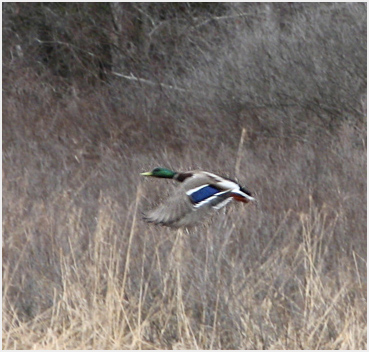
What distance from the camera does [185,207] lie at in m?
4.00

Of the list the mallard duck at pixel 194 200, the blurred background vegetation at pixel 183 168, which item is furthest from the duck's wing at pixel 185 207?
the blurred background vegetation at pixel 183 168

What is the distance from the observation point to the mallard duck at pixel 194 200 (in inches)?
156

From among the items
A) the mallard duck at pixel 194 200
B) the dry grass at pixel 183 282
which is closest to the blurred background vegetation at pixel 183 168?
the dry grass at pixel 183 282

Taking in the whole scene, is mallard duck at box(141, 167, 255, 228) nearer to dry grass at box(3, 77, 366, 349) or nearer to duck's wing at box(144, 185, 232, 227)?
duck's wing at box(144, 185, 232, 227)

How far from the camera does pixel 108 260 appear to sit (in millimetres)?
4629

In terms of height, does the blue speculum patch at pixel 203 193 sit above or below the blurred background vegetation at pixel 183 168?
above

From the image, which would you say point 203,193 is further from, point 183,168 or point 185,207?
point 183,168

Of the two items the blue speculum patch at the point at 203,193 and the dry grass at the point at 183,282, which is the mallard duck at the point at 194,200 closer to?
the blue speculum patch at the point at 203,193

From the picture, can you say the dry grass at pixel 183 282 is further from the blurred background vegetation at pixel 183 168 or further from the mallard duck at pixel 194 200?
the mallard duck at pixel 194 200

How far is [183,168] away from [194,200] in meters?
3.29

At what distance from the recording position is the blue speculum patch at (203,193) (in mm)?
4035

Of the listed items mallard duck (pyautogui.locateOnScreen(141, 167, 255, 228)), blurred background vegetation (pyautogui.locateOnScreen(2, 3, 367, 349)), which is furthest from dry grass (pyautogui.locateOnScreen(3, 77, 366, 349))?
mallard duck (pyautogui.locateOnScreen(141, 167, 255, 228))

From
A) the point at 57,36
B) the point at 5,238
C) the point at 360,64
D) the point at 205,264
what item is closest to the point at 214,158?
the point at 360,64

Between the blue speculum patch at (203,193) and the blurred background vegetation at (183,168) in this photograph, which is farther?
the blurred background vegetation at (183,168)
